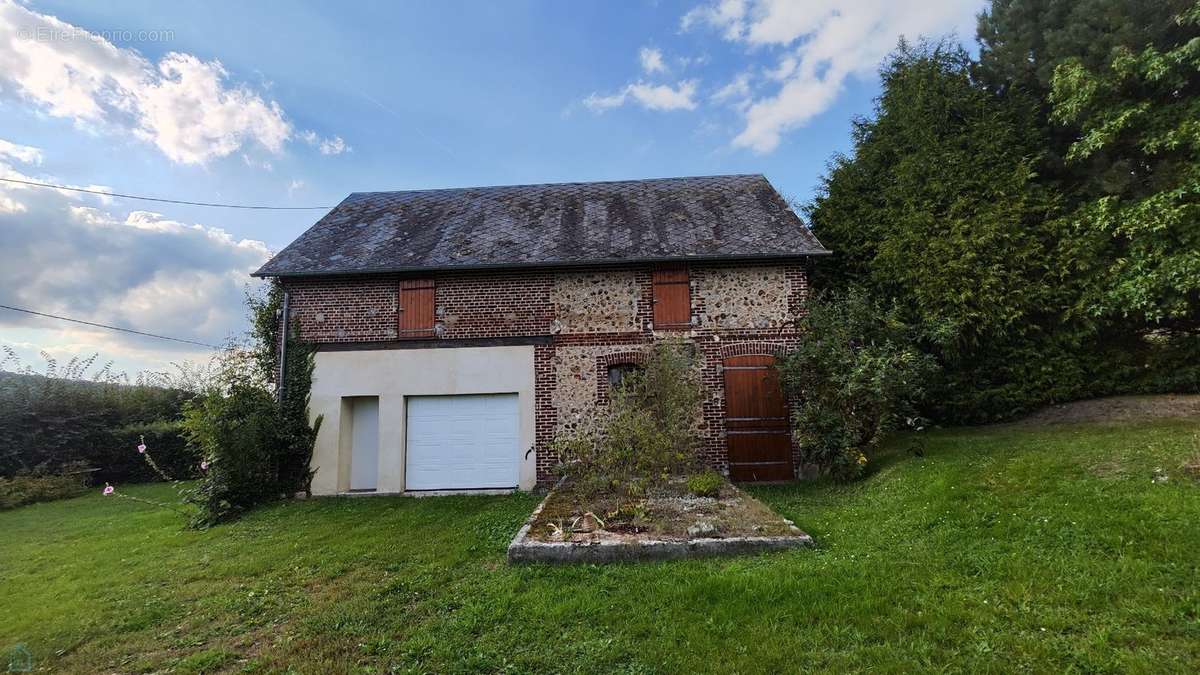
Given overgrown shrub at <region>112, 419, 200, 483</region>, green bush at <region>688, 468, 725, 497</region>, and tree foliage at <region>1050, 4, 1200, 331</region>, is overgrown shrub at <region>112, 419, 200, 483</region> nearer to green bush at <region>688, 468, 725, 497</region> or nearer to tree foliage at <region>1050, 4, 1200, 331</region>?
green bush at <region>688, 468, 725, 497</region>

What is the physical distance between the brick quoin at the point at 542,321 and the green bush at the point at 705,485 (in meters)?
1.95

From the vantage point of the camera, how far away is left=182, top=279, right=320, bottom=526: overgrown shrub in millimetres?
8688

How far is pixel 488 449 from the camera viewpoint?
9875 mm

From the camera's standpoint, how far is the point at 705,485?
7262 millimetres

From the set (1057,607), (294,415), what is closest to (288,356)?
(294,415)

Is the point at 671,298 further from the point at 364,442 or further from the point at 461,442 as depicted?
the point at 364,442

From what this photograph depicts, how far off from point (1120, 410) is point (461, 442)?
11452 millimetres

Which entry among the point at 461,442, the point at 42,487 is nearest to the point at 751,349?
the point at 461,442

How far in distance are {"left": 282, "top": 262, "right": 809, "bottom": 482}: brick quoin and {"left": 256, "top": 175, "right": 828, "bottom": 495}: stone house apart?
0.08 feet

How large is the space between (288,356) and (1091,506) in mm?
11565

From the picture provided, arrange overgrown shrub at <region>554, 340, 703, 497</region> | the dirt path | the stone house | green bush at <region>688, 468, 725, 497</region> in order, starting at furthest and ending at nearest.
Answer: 1. the stone house
2. the dirt path
3. green bush at <region>688, 468, 725, 497</region>
4. overgrown shrub at <region>554, 340, 703, 497</region>

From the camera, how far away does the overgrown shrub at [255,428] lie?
342 inches

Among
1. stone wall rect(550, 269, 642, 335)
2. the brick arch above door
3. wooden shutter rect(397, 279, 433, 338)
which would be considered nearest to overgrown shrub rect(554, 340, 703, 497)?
the brick arch above door

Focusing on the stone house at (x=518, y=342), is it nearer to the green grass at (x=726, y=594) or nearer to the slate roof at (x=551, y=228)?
the slate roof at (x=551, y=228)
